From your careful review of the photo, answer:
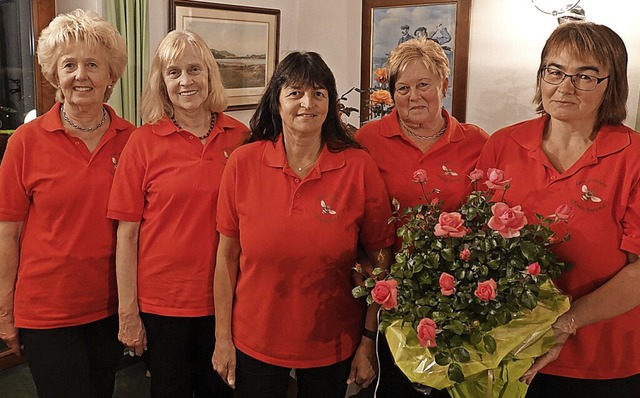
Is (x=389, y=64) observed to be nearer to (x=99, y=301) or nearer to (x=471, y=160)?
(x=471, y=160)

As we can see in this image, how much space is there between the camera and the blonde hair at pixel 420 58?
2.07 m

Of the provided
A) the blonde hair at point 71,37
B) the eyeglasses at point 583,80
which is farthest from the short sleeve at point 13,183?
the eyeglasses at point 583,80

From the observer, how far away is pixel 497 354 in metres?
1.46

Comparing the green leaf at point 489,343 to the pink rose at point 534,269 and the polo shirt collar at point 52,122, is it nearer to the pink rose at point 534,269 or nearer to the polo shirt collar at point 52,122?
the pink rose at point 534,269

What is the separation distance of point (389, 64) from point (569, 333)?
3.44ft

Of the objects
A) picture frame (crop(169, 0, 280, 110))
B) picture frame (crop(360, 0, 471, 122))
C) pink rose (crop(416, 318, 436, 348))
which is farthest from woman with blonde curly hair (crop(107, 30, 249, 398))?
picture frame (crop(360, 0, 471, 122))

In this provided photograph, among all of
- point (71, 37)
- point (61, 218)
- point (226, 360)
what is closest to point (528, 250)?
point (226, 360)

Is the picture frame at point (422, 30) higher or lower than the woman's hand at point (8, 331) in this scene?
higher

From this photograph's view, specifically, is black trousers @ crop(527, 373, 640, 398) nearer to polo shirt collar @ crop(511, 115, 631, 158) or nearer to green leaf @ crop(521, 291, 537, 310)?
green leaf @ crop(521, 291, 537, 310)

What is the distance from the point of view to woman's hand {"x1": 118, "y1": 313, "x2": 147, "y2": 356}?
206 cm

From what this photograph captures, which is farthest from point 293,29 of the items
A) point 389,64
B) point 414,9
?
point 389,64

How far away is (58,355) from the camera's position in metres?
2.05

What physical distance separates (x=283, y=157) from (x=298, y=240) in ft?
0.85

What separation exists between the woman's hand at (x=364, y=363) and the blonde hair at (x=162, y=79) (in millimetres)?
954
